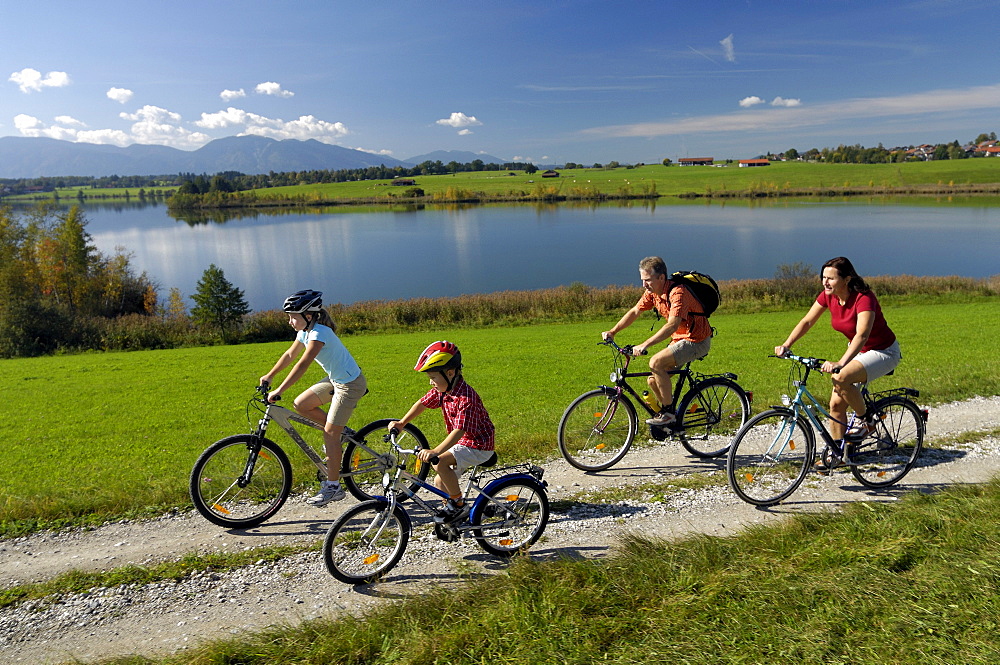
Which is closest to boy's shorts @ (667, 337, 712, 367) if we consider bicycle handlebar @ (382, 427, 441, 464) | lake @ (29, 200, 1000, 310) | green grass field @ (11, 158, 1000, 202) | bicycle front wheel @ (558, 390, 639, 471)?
bicycle front wheel @ (558, 390, 639, 471)

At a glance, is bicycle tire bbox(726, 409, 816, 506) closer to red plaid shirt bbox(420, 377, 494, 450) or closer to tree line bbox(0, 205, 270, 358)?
red plaid shirt bbox(420, 377, 494, 450)

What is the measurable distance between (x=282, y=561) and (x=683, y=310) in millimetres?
5132

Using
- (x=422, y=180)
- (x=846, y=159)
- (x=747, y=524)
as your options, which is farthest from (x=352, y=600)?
(x=846, y=159)

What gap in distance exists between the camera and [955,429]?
7.80 metres

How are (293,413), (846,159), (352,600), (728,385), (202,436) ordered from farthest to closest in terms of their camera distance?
(846,159) < (202,436) < (728,385) < (293,413) < (352,600)

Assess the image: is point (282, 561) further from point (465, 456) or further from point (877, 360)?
point (877, 360)

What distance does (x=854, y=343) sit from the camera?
19.2ft

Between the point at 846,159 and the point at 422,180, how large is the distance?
137256mm

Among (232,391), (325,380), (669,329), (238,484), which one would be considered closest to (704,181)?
(232,391)

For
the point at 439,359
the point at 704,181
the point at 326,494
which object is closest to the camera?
the point at 439,359

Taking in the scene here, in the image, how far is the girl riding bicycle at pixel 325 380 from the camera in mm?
5816

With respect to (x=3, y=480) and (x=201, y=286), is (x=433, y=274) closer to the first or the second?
(x=201, y=286)

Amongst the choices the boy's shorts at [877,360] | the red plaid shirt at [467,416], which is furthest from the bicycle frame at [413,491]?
the boy's shorts at [877,360]

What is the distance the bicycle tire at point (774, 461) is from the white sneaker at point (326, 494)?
4.22 m
